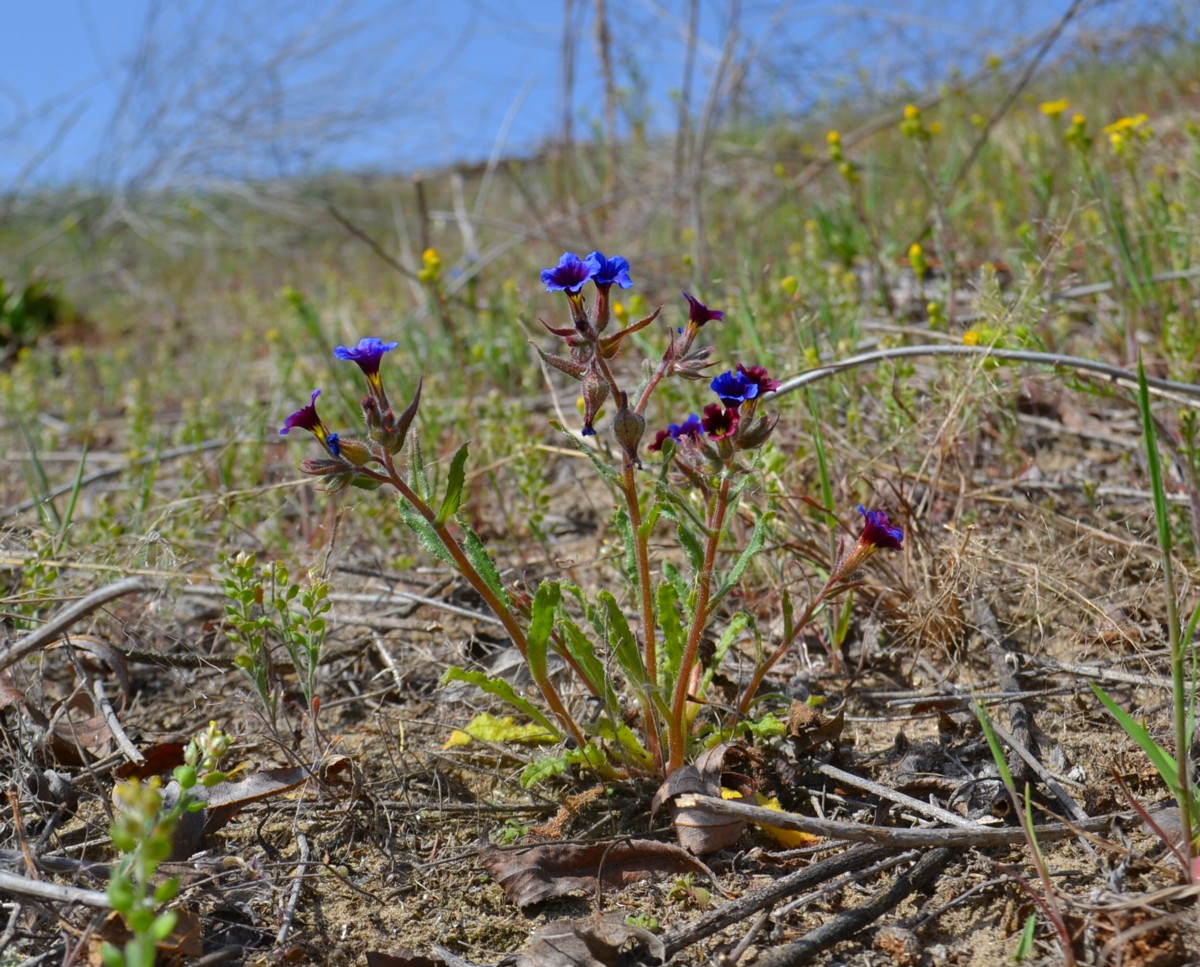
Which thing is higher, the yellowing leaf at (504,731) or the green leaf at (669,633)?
the green leaf at (669,633)

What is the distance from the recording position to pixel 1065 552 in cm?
203

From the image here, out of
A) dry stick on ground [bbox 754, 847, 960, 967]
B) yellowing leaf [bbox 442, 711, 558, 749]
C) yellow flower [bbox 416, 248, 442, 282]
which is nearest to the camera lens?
dry stick on ground [bbox 754, 847, 960, 967]

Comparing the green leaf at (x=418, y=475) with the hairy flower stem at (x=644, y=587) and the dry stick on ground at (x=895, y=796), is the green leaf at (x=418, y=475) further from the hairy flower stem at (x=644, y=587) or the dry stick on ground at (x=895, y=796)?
the dry stick on ground at (x=895, y=796)

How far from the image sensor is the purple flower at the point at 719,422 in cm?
147

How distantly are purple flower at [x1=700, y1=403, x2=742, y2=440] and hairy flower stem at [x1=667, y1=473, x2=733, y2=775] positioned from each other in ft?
0.23

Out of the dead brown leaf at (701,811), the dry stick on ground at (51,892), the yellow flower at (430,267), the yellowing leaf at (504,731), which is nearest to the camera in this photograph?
the dry stick on ground at (51,892)

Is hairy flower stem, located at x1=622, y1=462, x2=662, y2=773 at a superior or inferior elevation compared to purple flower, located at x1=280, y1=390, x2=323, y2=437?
inferior

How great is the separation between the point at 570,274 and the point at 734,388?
0.92ft

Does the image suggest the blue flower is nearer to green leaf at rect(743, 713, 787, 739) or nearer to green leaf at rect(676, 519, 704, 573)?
green leaf at rect(676, 519, 704, 573)

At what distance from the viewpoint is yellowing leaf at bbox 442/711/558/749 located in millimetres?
1743

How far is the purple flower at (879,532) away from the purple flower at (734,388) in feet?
0.83

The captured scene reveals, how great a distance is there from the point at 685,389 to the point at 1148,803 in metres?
1.43

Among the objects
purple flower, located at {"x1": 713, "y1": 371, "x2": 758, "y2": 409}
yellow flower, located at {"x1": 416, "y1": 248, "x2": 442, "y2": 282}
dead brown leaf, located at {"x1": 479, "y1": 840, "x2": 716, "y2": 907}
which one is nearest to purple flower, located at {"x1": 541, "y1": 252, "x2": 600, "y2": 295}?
purple flower, located at {"x1": 713, "y1": 371, "x2": 758, "y2": 409}

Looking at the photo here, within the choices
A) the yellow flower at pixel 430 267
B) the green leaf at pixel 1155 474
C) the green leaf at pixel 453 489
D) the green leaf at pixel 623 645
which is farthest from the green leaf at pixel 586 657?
the yellow flower at pixel 430 267
